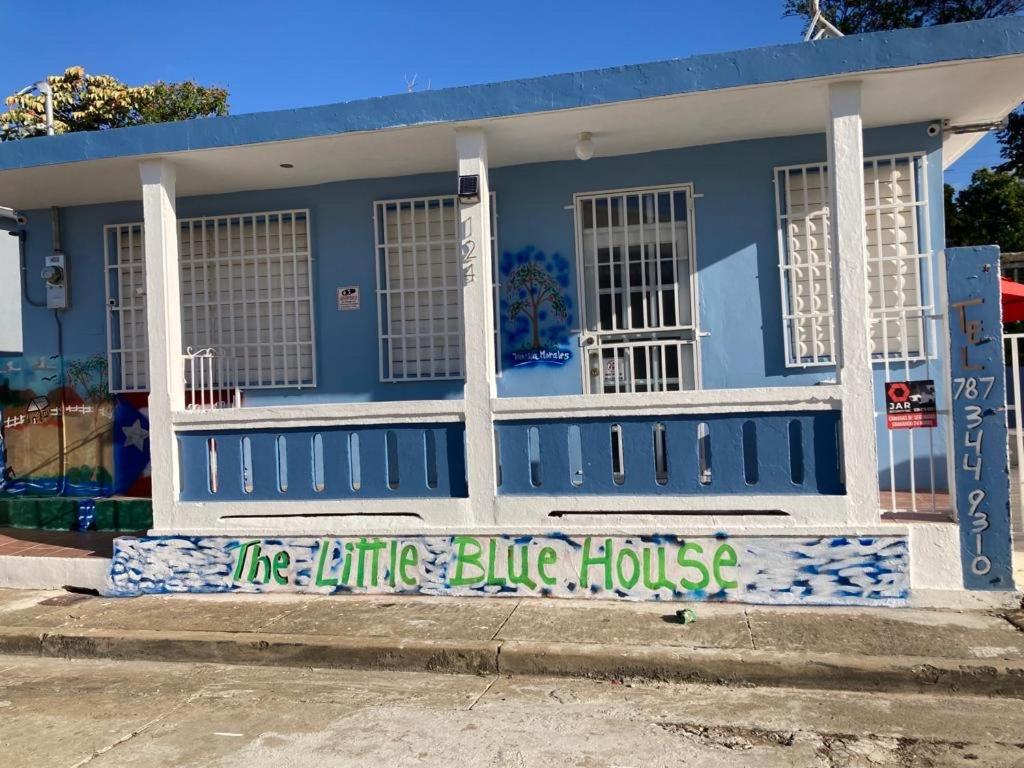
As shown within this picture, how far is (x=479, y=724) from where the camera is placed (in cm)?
445

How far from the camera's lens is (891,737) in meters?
4.15

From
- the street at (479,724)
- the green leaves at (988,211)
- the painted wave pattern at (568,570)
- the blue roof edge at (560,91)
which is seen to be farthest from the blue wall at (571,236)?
the green leaves at (988,211)

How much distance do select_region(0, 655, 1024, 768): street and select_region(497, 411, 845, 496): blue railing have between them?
1.61m

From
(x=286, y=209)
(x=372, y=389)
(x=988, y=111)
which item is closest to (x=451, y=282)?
(x=372, y=389)

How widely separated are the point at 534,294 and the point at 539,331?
0.33 metres

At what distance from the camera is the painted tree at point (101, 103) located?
1742 centimetres

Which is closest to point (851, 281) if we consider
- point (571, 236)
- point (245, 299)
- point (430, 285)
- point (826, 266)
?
point (826, 266)

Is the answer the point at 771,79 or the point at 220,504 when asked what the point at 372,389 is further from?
the point at 771,79

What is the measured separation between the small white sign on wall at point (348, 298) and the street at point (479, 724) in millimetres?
3783

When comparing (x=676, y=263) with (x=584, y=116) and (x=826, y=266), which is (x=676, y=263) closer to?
(x=826, y=266)

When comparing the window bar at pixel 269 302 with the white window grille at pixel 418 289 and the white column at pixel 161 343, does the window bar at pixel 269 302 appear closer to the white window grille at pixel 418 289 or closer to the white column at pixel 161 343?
the white window grille at pixel 418 289

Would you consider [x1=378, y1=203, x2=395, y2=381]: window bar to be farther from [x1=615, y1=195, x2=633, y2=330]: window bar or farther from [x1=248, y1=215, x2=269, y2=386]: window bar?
[x1=615, y1=195, x2=633, y2=330]: window bar

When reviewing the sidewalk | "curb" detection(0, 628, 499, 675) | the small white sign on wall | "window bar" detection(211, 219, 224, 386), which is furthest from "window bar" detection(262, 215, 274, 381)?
"curb" detection(0, 628, 499, 675)

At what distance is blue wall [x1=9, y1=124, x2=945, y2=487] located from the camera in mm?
7410
